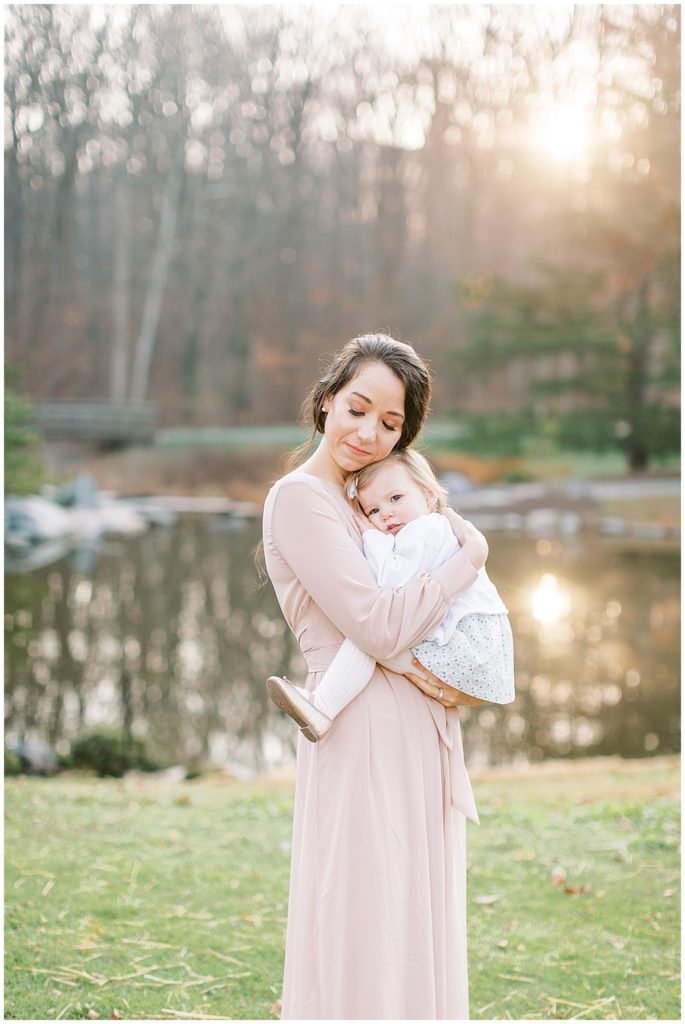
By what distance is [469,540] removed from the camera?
166 centimetres

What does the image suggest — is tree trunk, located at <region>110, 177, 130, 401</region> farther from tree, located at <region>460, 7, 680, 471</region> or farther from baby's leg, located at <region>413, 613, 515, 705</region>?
baby's leg, located at <region>413, 613, 515, 705</region>

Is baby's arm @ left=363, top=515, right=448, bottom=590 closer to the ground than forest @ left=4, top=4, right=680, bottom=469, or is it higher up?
closer to the ground

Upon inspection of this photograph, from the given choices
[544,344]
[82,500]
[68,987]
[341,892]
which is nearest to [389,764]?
[341,892]

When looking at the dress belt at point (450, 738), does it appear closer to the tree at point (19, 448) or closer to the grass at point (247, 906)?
the grass at point (247, 906)

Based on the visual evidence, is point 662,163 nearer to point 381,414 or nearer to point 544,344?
point 544,344

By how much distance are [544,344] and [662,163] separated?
68.3 inches

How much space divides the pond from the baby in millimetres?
5292

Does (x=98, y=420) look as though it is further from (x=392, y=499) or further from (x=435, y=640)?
(x=435, y=640)

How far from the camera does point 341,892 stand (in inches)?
63.7

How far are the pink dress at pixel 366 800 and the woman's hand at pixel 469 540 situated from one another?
0.03 meters

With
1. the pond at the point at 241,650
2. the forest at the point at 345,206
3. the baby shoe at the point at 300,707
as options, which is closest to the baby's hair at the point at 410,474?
the baby shoe at the point at 300,707

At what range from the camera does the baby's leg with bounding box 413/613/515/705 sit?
161 cm

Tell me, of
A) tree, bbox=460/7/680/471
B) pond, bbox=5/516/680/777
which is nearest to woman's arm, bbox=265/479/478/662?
pond, bbox=5/516/680/777

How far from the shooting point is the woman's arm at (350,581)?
61.1 inches
